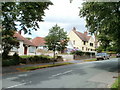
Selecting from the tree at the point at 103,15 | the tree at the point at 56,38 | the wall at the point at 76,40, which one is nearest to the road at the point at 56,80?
the tree at the point at 103,15

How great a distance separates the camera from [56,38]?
83.7ft

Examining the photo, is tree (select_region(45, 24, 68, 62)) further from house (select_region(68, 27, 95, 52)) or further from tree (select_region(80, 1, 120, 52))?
house (select_region(68, 27, 95, 52))

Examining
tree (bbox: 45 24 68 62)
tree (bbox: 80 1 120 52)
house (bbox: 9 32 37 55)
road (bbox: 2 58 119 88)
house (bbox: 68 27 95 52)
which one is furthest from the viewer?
house (bbox: 68 27 95 52)

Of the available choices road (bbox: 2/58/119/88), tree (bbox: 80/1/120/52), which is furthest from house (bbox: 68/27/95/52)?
road (bbox: 2/58/119/88)

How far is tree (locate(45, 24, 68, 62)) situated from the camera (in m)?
Result: 25.5

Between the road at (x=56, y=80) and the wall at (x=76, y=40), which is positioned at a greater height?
the wall at (x=76, y=40)

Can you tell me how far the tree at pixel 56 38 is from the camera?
1006 inches

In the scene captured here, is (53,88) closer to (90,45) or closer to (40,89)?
(40,89)

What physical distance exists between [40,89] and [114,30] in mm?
10013

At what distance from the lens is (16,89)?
7844mm

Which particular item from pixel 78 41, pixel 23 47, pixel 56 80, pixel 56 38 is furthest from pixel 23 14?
pixel 78 41

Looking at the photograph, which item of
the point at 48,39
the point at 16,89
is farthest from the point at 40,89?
the point at 48,39

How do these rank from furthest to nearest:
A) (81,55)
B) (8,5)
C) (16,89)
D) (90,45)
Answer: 1. (90,45)
2. (81,55)
3. (8,5)
4. (16,89)

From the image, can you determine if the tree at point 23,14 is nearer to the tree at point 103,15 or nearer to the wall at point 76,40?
the tree at point 103,15
